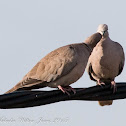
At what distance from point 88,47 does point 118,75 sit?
145 centimetres

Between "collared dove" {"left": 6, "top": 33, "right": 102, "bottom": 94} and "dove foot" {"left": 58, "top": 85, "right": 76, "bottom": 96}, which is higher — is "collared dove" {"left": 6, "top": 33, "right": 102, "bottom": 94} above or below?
above

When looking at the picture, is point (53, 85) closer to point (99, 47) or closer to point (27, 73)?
point (27, 73)

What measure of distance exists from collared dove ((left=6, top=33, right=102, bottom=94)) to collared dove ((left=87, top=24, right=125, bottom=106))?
1.24 meters

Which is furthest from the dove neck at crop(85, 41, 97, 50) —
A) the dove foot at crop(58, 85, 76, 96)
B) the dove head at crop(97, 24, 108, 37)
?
the dove foot at crop(58, 85, 76, 96)

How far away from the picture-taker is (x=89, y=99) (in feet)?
21.0

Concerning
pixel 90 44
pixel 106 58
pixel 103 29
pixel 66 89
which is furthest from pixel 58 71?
pixel 103 29

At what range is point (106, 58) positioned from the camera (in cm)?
929

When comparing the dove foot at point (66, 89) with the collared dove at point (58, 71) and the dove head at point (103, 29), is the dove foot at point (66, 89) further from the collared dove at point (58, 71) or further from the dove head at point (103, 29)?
the dove head at point (103, 29)

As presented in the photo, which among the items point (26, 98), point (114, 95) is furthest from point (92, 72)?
point (26, 98)

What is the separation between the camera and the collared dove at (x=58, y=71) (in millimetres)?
7812

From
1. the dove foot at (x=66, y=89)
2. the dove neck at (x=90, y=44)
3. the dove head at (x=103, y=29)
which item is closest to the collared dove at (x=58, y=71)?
the dove foot at (x=66, y=89)

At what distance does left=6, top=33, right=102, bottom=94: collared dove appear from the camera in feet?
25.6

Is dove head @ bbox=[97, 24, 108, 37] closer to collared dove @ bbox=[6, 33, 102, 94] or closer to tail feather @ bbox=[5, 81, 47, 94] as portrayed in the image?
collared dove @ bbox=[6, 33, 102, 94]

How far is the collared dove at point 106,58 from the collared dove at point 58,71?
1241 millimetres
